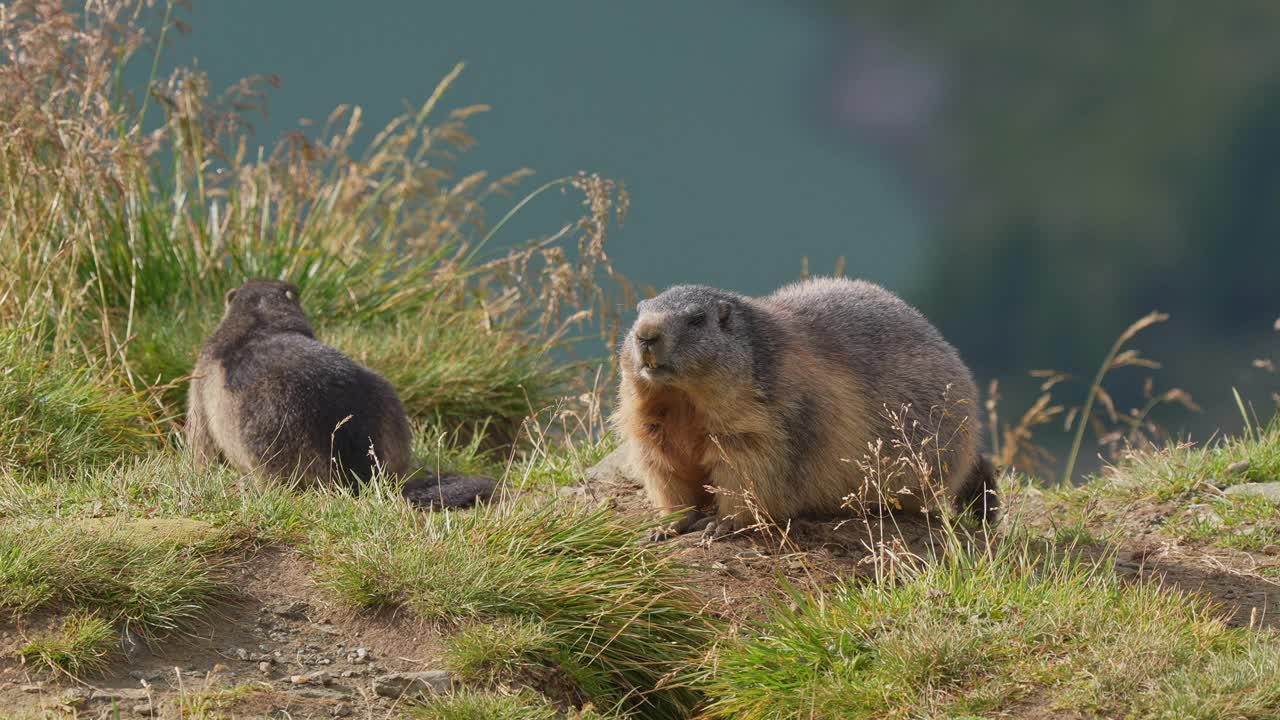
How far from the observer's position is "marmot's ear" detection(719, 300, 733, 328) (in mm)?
5980

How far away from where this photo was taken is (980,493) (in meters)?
7.01

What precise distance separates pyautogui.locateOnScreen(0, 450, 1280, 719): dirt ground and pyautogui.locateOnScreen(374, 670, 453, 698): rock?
0.04 metres

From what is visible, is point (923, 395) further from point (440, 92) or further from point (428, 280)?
point (440, 92)

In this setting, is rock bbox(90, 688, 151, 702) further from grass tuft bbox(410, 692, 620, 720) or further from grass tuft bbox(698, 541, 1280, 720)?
grass tuft bbox(698, 541, 1280, 720)

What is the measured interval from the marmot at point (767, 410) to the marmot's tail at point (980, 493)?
0.23m

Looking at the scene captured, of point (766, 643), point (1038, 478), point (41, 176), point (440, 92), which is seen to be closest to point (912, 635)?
point (766, 643)

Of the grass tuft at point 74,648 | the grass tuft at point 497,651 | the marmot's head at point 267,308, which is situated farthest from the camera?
the marmot's head at point 267,308

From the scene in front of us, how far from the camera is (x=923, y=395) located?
21.9ft

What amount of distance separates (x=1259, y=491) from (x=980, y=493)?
1.66 m

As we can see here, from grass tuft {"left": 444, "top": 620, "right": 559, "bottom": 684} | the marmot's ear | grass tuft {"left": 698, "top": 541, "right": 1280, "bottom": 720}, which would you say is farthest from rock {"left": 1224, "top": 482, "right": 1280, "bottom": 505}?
grass tuft {"left": 444, "top": 620, "right": 559, "bottom": 684}

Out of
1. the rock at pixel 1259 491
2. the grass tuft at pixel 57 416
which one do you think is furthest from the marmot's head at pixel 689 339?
the rock at pixel 1259 491

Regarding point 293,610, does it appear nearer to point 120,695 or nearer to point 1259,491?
point 120,695

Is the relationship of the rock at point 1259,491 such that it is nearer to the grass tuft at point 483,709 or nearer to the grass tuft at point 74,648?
the grass tuft at point 483,709

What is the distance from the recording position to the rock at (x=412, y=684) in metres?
4.70
